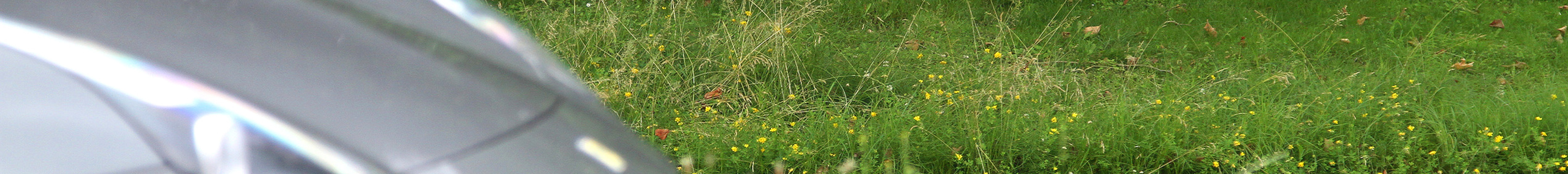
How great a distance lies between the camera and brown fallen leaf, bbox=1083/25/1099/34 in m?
4.34

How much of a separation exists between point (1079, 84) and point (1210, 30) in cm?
141

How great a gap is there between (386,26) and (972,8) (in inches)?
170

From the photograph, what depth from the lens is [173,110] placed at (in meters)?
0.35

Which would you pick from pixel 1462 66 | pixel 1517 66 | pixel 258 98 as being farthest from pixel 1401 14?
pixel 258 98

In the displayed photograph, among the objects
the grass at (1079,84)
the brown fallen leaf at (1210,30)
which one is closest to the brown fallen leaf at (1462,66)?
the grass at (1079,84)

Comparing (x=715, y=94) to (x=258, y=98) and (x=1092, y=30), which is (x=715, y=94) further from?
(x=258, y=98)

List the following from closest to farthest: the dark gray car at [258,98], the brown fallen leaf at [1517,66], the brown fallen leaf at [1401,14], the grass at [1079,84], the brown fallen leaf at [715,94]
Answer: the dark gray car at [258,98] < the grass at [1079,84] < the brown fallen leaf at [715,94] < the brown fallen leaf at [1517,66] < the brown fallen leaf at [1401,14]

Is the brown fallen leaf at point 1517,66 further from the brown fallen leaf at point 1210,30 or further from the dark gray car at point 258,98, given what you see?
the dark gray car at point 258,98

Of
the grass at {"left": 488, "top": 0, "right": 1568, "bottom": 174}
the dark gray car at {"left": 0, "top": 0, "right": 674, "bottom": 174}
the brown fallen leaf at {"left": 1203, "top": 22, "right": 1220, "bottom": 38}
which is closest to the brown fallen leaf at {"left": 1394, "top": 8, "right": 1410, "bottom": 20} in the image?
the grass at {"left": 488, "top": 0, "right": 1568, "bottom": 174}

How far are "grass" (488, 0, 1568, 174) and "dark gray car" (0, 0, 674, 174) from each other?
1.95 metres

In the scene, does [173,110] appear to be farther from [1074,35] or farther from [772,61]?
[1074,35]

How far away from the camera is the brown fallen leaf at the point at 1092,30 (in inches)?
171

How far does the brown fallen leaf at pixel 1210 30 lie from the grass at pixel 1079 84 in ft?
0.08

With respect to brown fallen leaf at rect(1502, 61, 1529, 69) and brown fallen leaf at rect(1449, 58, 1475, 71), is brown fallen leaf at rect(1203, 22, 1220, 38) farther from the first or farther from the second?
brown fallen leaf at rect(1502, 61, 1529, 69)
